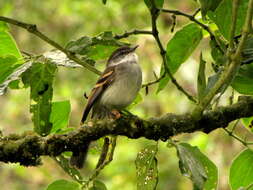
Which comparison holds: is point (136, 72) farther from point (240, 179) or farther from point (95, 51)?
point (240, 179)

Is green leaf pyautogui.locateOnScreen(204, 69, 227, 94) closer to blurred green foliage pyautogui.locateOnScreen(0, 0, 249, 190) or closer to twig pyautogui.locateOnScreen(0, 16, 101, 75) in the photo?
twig pyautogui.locateOnScreen(0, 16, 101, 75)

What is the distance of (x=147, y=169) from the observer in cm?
212

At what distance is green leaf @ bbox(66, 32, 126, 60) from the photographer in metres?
2.13

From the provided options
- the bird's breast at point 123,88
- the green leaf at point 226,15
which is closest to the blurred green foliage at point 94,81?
the bird's breast at point 123,88

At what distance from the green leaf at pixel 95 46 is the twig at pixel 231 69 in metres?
0.50

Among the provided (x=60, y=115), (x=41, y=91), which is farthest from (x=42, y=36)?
(x=60, y=115)

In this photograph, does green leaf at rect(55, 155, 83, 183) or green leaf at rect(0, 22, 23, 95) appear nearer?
green leaf at rect(0, 22, 23, 95)

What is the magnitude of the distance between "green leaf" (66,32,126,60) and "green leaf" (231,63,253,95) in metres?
0.49

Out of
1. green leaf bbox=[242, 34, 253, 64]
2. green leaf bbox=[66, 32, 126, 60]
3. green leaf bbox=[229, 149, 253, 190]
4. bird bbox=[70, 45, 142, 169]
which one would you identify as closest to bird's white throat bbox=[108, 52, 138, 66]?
bird bbox=[70, 45, 142, 169]

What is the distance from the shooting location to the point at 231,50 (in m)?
1.86

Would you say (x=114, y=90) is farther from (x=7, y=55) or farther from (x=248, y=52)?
(x=248, y=52)

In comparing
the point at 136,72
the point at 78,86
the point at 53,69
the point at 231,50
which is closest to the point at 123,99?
the point at 136,72

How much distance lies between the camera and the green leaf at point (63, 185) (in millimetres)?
2162

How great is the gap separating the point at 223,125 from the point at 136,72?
45.3 inches
